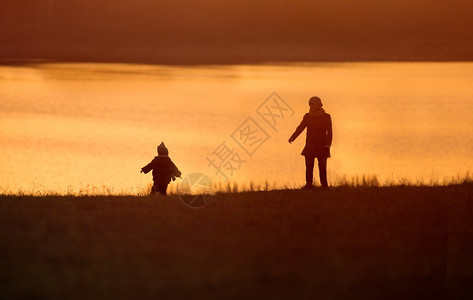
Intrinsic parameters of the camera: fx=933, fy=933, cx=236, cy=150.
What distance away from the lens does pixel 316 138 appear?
53.6ft

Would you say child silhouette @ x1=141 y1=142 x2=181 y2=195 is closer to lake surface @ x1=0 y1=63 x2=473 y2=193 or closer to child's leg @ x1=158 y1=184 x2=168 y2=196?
child's leg @ x1=158 y1=184 x2=168 y2=196

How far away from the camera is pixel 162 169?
15.7 m

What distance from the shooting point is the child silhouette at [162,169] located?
615 inches

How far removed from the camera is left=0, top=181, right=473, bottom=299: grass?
877 cm

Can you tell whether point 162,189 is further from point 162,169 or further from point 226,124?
point 226,124

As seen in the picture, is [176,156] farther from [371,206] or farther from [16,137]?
[371,206]

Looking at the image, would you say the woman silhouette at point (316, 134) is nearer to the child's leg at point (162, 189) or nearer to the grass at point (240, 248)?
the grass at point (240, 248)

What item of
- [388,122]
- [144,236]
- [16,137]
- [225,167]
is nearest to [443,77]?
[388,122]

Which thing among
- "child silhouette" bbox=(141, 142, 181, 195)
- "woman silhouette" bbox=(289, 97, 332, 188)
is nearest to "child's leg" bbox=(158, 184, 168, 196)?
"child silhouette" bbox=(141, 142, 181, 195)

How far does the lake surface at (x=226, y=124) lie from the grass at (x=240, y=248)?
4.69 metres

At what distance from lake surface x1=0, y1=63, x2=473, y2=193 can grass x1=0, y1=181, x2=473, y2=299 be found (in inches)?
185

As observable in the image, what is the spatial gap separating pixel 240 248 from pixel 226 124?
29483mm

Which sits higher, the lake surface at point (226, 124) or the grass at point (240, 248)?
the lake surface at point (226, 124)

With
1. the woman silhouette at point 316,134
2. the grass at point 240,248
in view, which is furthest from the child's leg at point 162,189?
the woman silhouette at point 316,134
